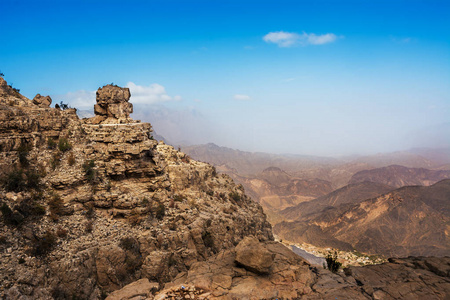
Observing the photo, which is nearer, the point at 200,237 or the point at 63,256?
the point at 63,256

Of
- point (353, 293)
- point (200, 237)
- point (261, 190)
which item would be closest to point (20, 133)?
point (200, 237)

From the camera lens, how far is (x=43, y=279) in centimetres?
1073

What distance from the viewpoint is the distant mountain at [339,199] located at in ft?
255

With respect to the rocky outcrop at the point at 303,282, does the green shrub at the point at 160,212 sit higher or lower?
higher

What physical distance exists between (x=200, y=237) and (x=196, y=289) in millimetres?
5296

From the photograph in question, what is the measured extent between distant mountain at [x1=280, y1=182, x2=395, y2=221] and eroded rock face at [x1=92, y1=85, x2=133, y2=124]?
67.8 m

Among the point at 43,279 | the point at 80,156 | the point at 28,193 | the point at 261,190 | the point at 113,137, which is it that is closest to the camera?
the point at 43,279

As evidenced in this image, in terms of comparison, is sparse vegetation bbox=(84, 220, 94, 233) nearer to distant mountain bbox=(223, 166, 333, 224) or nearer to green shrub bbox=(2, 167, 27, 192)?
green shrub bbox=(2, 167, 27, 192)

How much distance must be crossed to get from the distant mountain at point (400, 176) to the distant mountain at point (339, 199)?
37.4 m

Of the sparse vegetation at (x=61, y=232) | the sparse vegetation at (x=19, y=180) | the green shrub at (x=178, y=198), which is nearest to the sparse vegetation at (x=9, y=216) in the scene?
the sparse vegetation at (x=19, y=180)

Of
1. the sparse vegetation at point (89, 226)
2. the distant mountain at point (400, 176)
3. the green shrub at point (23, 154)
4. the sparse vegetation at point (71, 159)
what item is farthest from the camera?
the distant mountain at point (400, 176)

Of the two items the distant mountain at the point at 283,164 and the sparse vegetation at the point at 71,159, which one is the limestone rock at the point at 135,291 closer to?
the sparse vegetation at the point at 71,159

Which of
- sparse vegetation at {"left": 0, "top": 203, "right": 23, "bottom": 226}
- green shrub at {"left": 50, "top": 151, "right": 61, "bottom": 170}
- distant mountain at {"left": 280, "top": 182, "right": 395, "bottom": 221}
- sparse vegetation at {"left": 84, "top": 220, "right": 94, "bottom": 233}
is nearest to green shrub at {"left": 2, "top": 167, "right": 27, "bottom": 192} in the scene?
sparse vegetation at {"left": 0, "top": 203, "right": 23, "bottom": 226}

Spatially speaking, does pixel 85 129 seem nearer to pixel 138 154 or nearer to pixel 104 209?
pixel 138 154
